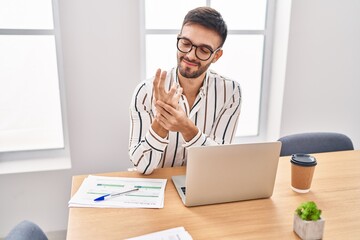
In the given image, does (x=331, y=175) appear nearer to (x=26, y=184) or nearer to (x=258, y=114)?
(x=258, y=114)

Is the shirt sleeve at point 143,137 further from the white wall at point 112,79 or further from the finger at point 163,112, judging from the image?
the white wall at point 112,79

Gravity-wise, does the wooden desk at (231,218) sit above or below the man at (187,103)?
below

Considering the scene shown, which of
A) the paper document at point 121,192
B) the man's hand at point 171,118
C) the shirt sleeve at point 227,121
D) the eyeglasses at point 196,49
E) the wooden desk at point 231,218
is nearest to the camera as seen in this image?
the wooden desk at point 231,218

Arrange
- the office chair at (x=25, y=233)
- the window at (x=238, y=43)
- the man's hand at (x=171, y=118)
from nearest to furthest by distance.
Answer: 1. the office chair at (x=25, y=233)
2. the man's hand at (x=171, y=118)
3. the window at (x=238, y=43)

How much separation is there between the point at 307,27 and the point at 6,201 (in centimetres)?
238

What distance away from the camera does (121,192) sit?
1.17 meters

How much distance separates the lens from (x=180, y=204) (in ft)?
3.65

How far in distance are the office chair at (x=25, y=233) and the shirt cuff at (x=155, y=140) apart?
0.52 m

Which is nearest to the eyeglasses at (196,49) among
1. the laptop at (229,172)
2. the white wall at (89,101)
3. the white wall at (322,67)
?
the laptop at (229,172)

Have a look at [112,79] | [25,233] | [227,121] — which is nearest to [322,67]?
[227,121]

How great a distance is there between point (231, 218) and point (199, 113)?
66cm

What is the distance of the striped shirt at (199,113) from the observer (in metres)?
1.46

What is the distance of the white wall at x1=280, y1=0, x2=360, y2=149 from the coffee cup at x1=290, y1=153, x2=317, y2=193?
1267mm

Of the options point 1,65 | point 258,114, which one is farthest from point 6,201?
point 258,114
